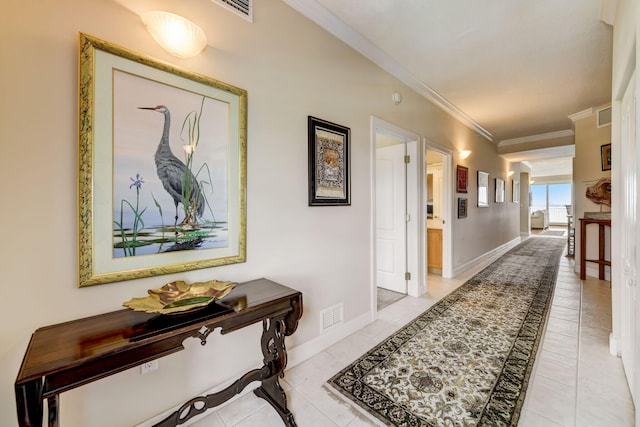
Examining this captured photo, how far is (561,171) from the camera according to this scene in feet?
36.8

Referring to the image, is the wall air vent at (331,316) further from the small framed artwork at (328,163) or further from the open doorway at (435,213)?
the open doorway at (435,213)

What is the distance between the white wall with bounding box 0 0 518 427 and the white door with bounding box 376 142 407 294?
2.38ft

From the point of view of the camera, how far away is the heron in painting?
1334mm

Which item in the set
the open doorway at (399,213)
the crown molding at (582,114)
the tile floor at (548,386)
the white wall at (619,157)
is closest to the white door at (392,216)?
the open doorway at (399,213)

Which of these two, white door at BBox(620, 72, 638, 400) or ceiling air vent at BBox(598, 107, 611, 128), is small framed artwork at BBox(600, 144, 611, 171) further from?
white door at BBox(620, 72, 638, 400)

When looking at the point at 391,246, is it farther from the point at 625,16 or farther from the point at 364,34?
the point at 625,16

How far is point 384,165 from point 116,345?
3.31 meters

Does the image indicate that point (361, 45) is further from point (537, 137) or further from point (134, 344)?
point (537, 137)

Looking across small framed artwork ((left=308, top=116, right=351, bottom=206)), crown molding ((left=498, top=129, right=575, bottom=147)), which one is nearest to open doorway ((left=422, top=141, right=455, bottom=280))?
small framed artwork ((left=308, top=116, right=351, bottom=206))

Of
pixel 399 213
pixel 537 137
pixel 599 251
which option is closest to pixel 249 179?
pixel 399 213

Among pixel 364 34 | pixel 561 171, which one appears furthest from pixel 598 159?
pixel 561 171

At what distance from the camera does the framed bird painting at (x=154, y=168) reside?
3.76 feet

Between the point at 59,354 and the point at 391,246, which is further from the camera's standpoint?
the point at 391,246

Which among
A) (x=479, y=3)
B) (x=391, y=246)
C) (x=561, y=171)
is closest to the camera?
(x=479, y=3)
